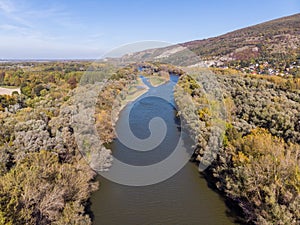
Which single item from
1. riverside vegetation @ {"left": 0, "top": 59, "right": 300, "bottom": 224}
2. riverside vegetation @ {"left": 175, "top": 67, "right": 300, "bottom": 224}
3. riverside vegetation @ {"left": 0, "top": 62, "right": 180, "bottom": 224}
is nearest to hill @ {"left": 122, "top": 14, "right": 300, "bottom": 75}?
riverside vegetation @ {"left": 175, "top": 67, "right": 300, "bottom": 224}

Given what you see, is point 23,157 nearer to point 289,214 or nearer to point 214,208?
point 214,208

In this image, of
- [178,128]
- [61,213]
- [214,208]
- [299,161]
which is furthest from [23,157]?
[178,128]

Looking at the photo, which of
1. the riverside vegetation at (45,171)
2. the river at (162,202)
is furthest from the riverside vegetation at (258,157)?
the riverside vegetation at (45,171)

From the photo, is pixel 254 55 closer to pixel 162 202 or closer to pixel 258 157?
pixel 258 157

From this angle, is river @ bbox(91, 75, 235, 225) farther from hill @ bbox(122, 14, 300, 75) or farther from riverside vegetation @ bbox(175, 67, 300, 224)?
hill @ bbox(122, 14, 300, 75)

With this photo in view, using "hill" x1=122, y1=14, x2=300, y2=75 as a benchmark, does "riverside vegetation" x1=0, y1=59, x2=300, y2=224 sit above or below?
below

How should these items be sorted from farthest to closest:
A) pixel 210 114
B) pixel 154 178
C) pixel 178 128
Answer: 1. pixel 178 128
2. pixel 210 114
3. pixel 154 178

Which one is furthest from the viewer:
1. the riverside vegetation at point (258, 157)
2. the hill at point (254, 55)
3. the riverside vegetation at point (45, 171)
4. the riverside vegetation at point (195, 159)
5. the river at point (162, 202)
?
the hill at point (254, 55)

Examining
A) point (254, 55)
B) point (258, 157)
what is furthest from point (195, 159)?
point (254, 55)

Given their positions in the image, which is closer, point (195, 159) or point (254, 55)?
point (195, 159)

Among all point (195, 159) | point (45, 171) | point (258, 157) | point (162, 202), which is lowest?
point (162, 202)

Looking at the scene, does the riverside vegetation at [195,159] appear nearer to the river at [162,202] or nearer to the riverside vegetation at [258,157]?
the riverside vegetation at [258,157]
